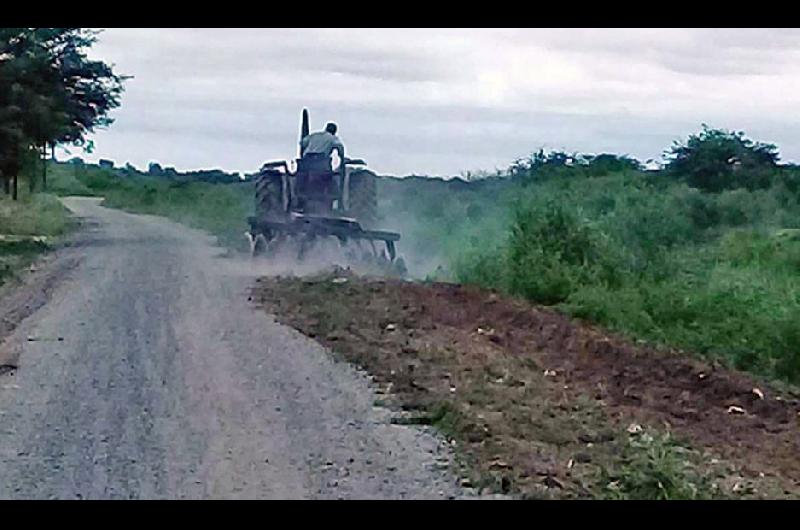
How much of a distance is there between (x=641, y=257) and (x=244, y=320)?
5.71m

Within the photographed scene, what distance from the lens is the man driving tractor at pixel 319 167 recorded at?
20.0 m

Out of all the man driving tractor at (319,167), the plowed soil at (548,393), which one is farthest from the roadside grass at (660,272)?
the man driving tractor at (319,167)

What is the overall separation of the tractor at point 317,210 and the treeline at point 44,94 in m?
4.87

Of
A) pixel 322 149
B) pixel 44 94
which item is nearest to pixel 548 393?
pixel 322 149

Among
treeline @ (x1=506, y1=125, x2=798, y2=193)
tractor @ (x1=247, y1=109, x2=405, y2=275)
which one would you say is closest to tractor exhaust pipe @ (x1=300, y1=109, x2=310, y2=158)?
tractor @ (x1=247, y1=109, x2=405, y2=275)

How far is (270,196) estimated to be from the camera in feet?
68.1

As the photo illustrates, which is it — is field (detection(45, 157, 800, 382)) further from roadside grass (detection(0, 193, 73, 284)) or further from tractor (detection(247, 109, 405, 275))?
roadside grass (detection(0, 193, 73, 284))

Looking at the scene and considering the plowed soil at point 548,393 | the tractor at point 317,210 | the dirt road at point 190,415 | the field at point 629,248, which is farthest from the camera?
the tractor at point 317,210

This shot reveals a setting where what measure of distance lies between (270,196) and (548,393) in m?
12.0

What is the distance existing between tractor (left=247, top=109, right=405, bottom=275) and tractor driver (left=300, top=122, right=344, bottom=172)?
45 millimetres

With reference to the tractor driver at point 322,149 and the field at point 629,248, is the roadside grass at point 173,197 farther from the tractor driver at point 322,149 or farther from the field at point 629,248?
the tractor driver at point 322,149

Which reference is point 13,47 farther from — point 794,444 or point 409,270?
point 794,444

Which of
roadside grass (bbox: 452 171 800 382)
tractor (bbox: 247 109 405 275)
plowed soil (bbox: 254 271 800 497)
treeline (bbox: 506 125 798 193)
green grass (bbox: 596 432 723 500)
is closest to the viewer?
green grass (bbox: 596 432 723 500)

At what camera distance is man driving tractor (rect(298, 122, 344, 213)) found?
20047 millimetres
